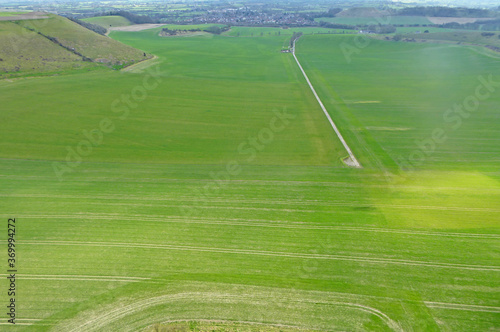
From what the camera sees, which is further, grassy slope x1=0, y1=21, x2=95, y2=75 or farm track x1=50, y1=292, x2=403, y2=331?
grassy slope x1=0, y1=21, x2=95, y2=75

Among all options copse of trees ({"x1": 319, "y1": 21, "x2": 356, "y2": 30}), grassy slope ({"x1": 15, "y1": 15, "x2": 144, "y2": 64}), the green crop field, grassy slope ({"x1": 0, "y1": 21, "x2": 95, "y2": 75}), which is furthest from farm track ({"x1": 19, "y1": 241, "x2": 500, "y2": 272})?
copse of trees ({"x1": 319, "y1": 21, "x2": 356, "y2": 30})

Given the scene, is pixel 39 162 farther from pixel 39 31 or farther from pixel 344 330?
pixel 39 31

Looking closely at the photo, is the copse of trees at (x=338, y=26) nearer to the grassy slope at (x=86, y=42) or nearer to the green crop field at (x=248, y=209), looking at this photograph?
the grassy slope at (x=86, y=42)

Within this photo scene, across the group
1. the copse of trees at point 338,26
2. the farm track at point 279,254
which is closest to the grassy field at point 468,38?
the copse of trees at point 338,26

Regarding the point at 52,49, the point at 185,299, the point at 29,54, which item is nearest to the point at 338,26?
the point at 52,49

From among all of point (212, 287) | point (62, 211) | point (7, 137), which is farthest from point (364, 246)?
point (7, 137)

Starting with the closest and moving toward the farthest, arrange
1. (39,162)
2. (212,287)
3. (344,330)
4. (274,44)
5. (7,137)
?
(344,330) → (212,287) → (39,162) → (7,137) → (274,44)

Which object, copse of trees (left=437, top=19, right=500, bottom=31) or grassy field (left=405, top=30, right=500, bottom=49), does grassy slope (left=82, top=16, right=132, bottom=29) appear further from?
copse of trees (left=437, top=19, right=500, bottom=31)
